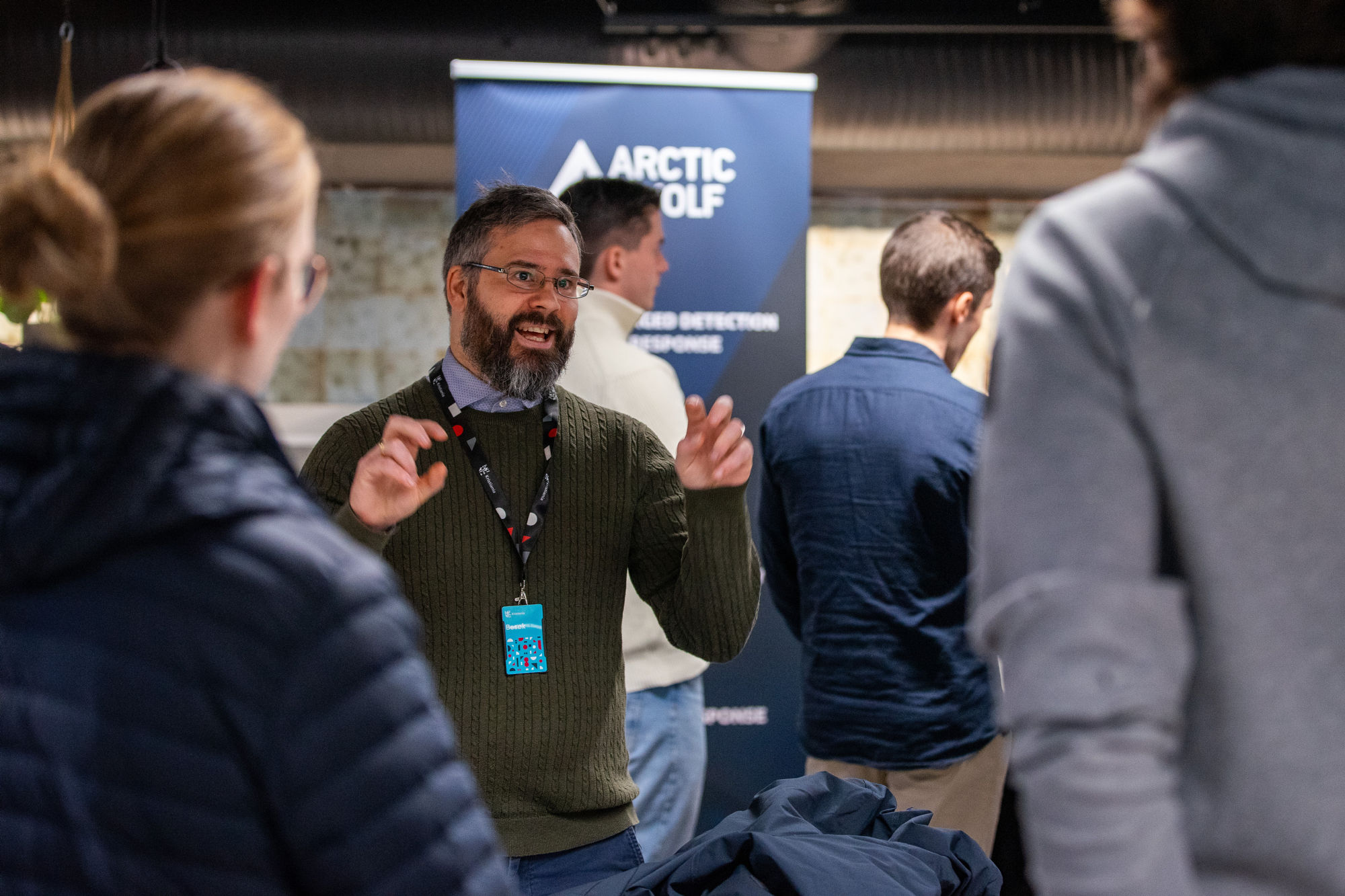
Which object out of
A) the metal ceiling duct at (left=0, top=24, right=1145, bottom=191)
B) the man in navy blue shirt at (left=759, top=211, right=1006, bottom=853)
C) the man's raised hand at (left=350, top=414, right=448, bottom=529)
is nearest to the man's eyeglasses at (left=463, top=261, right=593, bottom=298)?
the man's raised hand at (left=350, top=414, right=448, bottom=529)

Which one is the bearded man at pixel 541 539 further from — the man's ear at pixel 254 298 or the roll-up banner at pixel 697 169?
the roll-up banner at pixel 697 169

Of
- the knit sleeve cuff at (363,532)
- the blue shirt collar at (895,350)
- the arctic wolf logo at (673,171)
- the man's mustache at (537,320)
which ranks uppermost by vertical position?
the arctic wolf logo at (673,171)

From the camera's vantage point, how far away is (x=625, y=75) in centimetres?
326

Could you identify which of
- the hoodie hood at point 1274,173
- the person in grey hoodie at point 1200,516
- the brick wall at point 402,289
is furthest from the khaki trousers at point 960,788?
the brick wall at point 402,289

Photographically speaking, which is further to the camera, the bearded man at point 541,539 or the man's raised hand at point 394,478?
the bearded man at point 541,539

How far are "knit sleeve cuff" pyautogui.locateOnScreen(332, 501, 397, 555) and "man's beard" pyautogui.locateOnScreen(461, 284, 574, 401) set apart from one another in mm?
410

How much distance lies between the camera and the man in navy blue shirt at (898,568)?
7.98 ft

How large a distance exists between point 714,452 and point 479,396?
1.56 feet

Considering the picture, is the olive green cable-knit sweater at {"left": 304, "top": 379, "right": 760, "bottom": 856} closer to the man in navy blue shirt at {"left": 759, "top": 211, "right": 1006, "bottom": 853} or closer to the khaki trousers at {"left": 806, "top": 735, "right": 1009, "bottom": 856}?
the man in navy blue shirt at {"left": 759, "top": 211, "right": 1006, "bottom": 853}

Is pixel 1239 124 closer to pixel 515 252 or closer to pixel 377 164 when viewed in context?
pixel 515 252

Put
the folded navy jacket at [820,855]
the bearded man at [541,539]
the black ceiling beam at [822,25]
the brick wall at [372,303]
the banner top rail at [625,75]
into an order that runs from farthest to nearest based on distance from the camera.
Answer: the brick wall at [372,303]
the black ceiling beam at [822,25]
the banner top rail at [625,75]
the bearded man at [541,539]
the folded navy jacket at [820,855]

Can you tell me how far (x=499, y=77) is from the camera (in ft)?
10.6

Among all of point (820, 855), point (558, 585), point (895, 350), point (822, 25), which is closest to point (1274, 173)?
point (820, 855)

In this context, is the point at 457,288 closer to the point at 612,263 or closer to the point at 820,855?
Answer: the point at 612,263
